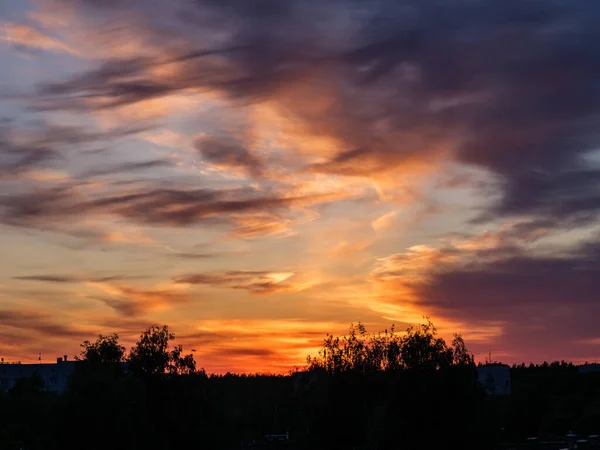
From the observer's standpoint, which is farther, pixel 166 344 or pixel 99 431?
pixel 166 344

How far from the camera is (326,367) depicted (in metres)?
101

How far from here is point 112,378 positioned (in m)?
90.5

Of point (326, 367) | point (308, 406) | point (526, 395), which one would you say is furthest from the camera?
point (526, 395)

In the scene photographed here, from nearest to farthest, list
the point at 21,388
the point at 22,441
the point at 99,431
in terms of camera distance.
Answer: the point at 99,431 → the point at 22,441 → the point at 21,388

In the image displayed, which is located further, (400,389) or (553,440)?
(553,440)

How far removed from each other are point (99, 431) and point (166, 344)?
60.3 ft

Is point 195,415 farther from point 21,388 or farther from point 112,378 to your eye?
point 21,388

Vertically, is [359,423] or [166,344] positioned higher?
[166,344]

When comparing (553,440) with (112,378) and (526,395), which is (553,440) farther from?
(112,378)

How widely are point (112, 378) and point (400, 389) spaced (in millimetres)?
27486

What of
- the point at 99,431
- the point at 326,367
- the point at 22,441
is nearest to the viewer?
the point at 99,431

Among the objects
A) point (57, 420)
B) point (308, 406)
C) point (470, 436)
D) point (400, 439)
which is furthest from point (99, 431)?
point (470, 436)

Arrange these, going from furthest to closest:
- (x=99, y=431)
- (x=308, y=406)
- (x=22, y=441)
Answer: (x=22, y=441), (x=308, y=406), (x=99, y=431)

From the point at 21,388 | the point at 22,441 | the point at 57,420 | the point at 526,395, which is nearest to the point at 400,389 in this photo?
the point at 57,420
